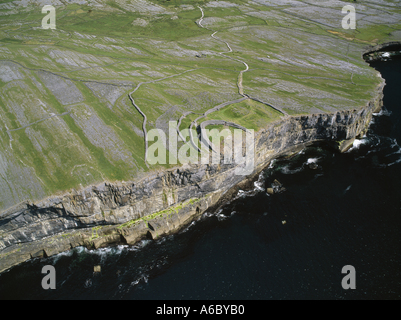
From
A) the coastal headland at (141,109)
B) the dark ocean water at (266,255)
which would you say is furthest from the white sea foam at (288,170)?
the coastal headland at (141,109)

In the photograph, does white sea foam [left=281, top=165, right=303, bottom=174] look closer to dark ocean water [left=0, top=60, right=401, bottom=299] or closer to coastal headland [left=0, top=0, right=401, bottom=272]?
dark ocean water [left=0, top=60, right=401, bottom=299]

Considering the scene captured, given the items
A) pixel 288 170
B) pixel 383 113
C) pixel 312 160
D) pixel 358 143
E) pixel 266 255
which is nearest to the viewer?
pixel 266 255

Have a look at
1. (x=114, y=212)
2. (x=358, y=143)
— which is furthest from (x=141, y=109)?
(x=358, y=143)

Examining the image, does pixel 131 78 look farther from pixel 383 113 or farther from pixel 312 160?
pixel 383 113

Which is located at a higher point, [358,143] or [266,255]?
[358,143]

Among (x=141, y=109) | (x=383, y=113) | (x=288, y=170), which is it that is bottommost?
(x=288, y=170)

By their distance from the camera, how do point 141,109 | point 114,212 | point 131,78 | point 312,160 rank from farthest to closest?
point 131,78
point 141,109
point 312,160
point 114,212

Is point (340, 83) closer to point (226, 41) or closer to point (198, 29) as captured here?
point (226, 41)
